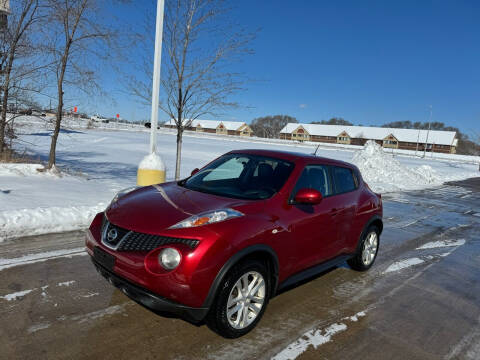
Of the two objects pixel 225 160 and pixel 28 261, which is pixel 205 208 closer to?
pixel 225 160

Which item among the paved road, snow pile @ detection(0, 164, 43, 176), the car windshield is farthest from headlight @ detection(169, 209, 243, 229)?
snow pile @ detection(0, 164, 43, 176)

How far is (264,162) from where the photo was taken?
4230mm

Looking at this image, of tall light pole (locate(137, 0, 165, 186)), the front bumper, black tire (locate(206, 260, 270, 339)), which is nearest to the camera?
the front bumper

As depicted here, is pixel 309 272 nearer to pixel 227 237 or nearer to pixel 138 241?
pixel 227 237

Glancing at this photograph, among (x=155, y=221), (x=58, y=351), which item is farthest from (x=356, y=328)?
(x=58, y=351)

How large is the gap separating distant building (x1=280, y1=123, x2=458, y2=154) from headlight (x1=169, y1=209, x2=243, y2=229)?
84496 mm

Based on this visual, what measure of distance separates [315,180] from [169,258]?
2123 mm

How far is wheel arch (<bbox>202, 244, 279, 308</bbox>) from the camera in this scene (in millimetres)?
2797

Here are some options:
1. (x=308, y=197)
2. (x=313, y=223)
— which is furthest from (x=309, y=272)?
(x=308, y=197)

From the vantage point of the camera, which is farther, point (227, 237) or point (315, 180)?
point (315, 180)

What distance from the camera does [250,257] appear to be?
3.08 metres

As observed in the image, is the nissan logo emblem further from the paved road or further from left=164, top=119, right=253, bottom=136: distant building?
left=164, top=119, right=253, bottom=136: distant building

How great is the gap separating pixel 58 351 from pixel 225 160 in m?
2.82

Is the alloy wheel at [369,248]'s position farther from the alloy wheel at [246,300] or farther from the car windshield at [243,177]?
the alloy wheel at [246,300]
